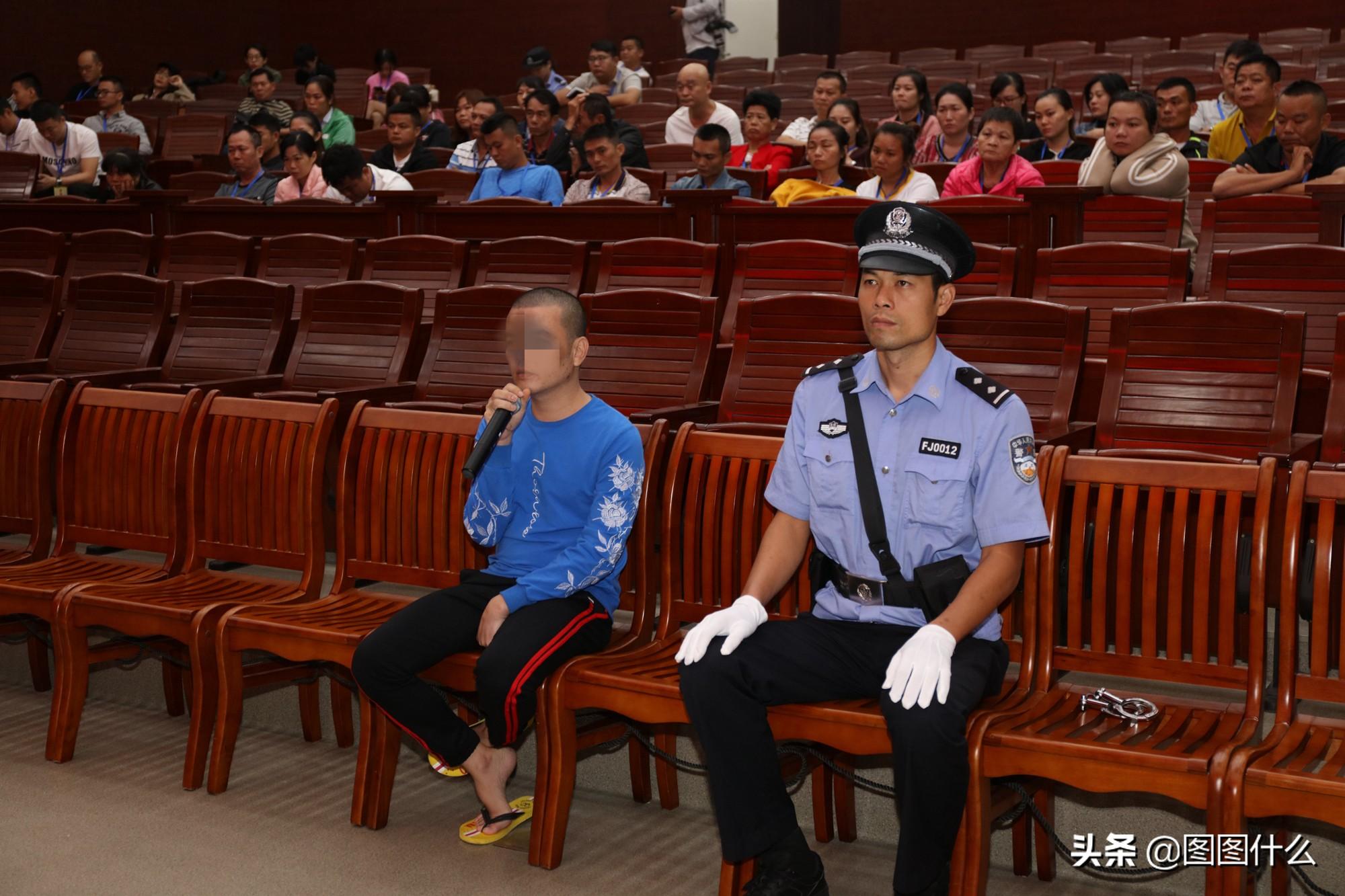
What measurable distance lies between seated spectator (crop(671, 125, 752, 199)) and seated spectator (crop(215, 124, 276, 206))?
6.56 ft

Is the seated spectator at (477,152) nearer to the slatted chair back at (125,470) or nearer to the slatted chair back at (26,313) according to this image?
the slatted chair back at (26,313)

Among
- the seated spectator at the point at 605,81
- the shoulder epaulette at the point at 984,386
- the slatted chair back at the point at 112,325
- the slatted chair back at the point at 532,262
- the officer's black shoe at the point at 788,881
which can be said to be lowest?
the officer's black shoe at the point at 788,881

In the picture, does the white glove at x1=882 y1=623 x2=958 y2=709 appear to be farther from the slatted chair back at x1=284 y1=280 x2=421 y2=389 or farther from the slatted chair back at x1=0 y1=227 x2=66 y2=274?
the slatted chair back at x1=0 y1=227 x2=66 y2=274

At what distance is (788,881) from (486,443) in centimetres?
85

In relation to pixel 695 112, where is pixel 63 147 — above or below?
below

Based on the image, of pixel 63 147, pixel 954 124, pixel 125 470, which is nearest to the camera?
pixel 125 470

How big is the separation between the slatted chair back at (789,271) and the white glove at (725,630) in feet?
5.60

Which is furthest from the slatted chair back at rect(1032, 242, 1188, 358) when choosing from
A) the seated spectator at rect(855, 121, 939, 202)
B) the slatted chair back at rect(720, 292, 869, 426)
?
the seated spectator at rect(855, 121, 939, 202)

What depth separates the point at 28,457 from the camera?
10.5 ft

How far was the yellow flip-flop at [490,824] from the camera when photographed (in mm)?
2424

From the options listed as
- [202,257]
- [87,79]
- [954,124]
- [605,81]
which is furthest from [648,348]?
[87,79]

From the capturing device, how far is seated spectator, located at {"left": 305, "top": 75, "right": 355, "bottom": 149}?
799 cm

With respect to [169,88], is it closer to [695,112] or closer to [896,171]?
[695,112]

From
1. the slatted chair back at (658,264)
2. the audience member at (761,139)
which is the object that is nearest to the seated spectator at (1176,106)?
the audience member at (761,139)
